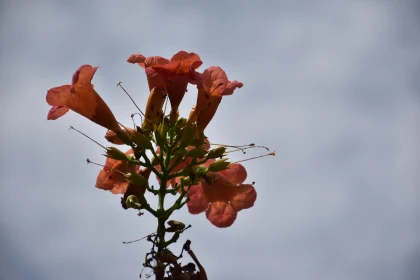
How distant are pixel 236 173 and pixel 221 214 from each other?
24.2 inches

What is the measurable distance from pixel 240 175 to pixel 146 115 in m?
1.54

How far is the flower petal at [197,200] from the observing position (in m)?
7.91

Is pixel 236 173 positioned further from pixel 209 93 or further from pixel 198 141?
pixel 209 93

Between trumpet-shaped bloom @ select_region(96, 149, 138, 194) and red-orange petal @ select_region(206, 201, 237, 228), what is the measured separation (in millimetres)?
1246

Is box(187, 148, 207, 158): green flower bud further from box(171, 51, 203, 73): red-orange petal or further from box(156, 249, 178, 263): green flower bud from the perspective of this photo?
box(156, 249, 178, 263): green flower bud

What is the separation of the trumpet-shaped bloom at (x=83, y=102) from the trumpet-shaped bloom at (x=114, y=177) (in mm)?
579

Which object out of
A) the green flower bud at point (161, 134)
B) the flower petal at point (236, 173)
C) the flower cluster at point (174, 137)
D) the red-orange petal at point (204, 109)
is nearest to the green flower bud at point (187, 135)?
the flower cluster at point (174, 137)

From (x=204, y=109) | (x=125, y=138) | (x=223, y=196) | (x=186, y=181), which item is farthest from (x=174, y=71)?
(x=223, y=196)

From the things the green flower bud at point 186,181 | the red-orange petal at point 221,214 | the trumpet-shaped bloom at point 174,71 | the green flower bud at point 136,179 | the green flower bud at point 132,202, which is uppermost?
the trumpet-shaped bloom at point 174,71

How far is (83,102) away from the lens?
8.02 m

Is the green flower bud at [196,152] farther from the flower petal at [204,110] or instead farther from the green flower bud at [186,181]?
the flower petal at [204,110]

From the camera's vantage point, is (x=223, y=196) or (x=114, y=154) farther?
(x=223, y=196)

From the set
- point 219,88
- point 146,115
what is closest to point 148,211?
point 146,115

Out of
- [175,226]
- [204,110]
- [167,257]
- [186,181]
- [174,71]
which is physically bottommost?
[167,257]
